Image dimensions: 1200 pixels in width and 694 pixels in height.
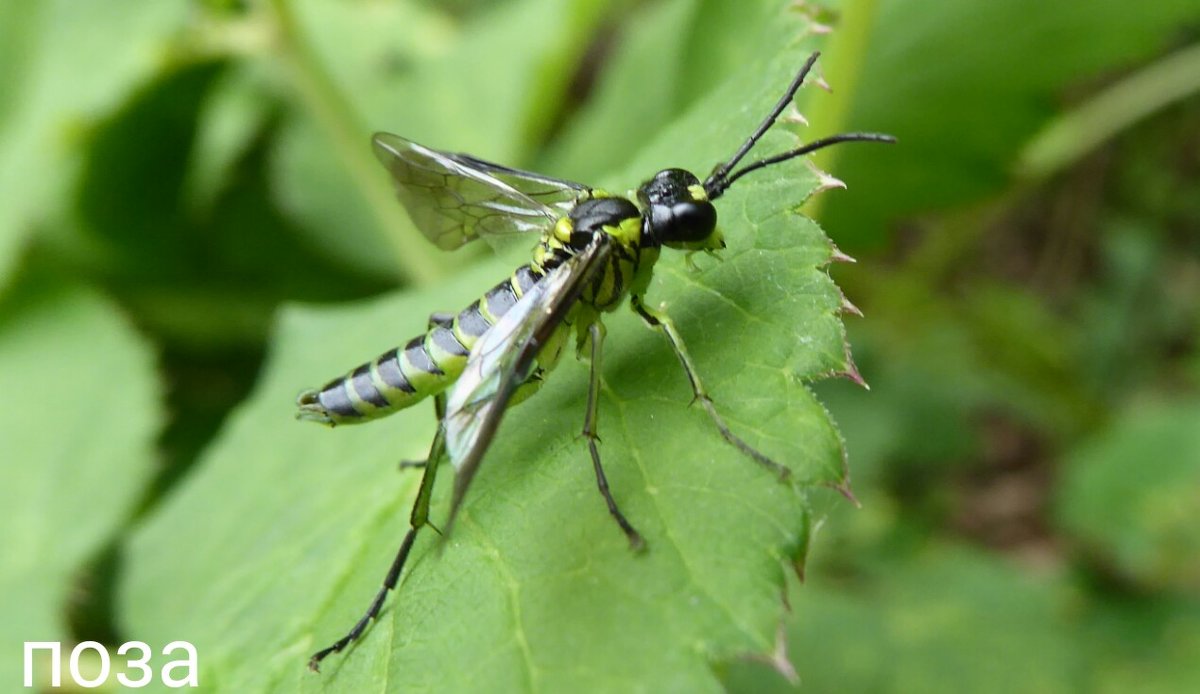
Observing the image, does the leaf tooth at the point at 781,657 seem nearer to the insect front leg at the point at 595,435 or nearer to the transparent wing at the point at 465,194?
the insect front leg at the point at 595,435

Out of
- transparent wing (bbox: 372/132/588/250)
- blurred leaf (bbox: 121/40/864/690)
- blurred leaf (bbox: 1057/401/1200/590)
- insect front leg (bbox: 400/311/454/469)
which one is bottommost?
blurred leaf (bbox: 1057/401/1200/590)

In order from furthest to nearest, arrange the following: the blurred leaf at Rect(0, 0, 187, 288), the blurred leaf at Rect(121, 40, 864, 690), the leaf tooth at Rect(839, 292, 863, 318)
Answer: the blurred leaf at Rect(0, 0, 187, 288) → the leaf tooth at Rect(839, 292, 863, 318) → the blurred leaf at Rect(121, 40, 864, 690)

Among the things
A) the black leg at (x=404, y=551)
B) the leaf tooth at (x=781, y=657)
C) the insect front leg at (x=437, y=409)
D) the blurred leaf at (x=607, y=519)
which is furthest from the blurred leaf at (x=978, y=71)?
the leaf tooth at (x=781, y=657)

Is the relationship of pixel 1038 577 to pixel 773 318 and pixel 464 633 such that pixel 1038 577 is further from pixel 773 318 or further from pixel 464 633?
pixel 464 633

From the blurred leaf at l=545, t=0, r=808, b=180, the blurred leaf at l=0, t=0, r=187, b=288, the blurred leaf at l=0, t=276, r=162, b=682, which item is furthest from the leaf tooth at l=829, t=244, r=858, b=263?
the blurred leaf at l=0, t=0, r=187, b=288

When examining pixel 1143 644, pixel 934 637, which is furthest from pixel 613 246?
pixel 1143 644

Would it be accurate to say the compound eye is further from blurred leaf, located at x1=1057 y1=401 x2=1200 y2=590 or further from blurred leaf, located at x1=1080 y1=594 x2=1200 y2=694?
blurred leaf, located at x1=1057 y1=401 x2=1200 y2=590
